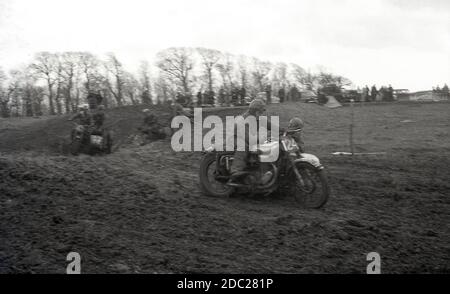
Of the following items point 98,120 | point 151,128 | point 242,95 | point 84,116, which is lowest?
point 151,128

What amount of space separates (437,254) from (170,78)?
1994 inches

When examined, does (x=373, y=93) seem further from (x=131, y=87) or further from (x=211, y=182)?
(x=131, y=87)

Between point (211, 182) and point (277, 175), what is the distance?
131 centimetres

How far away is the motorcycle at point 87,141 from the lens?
1229cm

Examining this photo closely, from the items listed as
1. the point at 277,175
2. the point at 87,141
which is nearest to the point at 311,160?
the point at 277,175

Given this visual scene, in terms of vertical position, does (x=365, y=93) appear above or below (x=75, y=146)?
above

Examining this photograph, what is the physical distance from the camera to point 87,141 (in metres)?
12.4

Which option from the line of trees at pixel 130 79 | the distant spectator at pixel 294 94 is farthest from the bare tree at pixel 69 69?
the distant spectator at pixel 294 94

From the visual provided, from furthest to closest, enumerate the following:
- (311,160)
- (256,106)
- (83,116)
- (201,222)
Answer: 1. (83,116)
2. (256,106)
3. (311,160)
4. (201,222)

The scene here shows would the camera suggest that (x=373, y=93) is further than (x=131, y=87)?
No

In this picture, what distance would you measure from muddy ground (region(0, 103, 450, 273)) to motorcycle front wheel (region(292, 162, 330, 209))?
192 mm

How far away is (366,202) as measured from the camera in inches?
263
